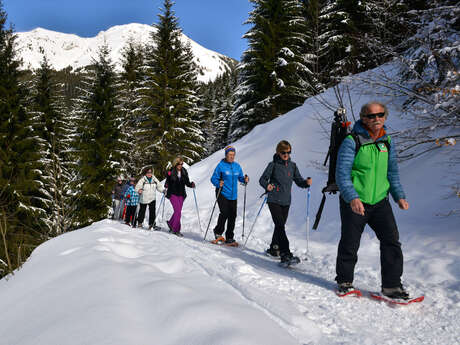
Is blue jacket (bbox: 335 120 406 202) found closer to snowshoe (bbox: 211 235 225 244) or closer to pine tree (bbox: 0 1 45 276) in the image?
snowshoe (bbox: 211 235 225 244)

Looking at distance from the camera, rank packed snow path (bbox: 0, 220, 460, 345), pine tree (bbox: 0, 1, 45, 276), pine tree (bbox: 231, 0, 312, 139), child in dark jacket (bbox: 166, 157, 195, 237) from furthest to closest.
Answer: pine tree (bbox: 231, 0, 312, 139) < pine tree (bbox: 0, 1, 45, 276) < child in dark jacket (bbox: 166, 157, 195, 237) < packed snow path (bbox: 0, 220, 460, 345)

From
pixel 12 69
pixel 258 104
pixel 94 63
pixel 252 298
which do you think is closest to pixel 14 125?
pixel 12 69

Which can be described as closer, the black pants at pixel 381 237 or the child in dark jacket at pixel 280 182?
the black pants at pixel 381 237

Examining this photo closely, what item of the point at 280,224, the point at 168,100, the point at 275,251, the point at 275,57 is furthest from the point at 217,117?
the point at 280,224

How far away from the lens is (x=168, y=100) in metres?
20.7

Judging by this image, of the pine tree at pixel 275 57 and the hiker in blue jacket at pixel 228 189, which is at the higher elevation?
the pine tree at pixel 275 57

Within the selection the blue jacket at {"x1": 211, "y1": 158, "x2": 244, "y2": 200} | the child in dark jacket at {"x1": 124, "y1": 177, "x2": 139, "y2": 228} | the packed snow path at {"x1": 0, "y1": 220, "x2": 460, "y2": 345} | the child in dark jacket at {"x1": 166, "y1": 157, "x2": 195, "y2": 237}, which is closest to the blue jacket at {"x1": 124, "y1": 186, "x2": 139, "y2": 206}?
the child in dark jacket at {"x1": 124, "y1": 177, "x2": 139, "y2": 228}

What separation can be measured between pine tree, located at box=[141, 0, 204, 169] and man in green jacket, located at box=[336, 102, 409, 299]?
58.9 ft

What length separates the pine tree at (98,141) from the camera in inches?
722

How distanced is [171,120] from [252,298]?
19.1m

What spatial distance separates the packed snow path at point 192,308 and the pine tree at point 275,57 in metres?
15.5

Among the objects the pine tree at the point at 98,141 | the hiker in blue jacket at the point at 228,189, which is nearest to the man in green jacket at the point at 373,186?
the hiker in blue jacket at the point at 228,189

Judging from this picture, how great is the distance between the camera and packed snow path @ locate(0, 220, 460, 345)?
Answer: 6.46ft

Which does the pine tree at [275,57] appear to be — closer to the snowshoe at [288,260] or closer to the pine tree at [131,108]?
the pine tree at [131,108]
